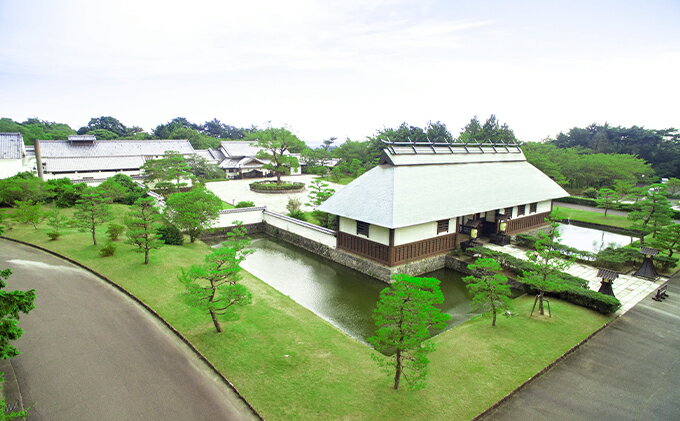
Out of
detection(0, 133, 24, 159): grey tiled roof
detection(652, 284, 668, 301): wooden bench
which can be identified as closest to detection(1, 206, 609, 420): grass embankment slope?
detection(652, 284, 668, 301): wooden bench

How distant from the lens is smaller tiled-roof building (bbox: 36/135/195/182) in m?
39.2

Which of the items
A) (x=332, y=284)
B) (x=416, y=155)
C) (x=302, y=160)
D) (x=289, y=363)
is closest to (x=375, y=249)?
(x=332, y=284)

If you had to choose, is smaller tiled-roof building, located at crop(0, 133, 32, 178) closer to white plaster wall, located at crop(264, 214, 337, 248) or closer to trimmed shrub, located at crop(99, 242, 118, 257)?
trimmed shrub, located at crop(99, 242, 118, 257)

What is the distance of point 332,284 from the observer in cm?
1587

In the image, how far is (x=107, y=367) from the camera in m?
8.96

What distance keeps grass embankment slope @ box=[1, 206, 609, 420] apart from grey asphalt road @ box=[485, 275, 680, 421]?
40 cm

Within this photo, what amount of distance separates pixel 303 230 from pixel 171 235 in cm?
716

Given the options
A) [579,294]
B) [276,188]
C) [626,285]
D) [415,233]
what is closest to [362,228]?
[415,233]

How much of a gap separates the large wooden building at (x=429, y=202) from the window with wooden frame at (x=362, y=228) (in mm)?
48

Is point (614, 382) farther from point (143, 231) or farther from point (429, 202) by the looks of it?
point (143, 231)

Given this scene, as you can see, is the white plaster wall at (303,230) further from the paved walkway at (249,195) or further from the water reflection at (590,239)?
the water reflection at (590,239)

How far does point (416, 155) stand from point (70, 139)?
146 feet

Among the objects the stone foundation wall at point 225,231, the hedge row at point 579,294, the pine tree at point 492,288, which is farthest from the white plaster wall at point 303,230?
the pine tree at point 492,288

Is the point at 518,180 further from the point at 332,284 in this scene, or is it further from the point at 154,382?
the point at 154,382
